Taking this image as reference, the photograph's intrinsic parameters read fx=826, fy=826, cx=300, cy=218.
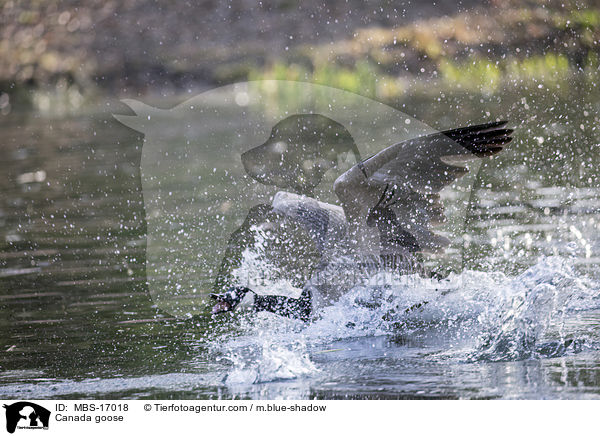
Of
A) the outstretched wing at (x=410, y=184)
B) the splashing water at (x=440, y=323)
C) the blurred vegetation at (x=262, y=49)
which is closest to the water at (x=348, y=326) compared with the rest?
the splashing water at (x=440, y=323)

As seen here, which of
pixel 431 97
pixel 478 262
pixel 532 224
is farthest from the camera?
pixel 431 97

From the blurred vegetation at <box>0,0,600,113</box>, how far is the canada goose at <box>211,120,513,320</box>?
11.7 m

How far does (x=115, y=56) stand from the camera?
28.1 meters

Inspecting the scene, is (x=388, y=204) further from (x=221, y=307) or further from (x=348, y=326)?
(x=221, y=307)

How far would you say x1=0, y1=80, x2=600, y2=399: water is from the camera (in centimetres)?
450

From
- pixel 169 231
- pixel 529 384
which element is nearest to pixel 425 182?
pixel 529 384

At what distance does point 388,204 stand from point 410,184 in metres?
0.29

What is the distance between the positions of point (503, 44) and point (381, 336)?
17.4 m

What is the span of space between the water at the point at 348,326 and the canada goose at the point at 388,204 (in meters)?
0.24

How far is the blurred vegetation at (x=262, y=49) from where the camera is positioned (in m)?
20.3

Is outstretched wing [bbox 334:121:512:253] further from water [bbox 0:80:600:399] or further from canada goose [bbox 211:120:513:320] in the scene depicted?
water [bbox 0:80:600:399]
